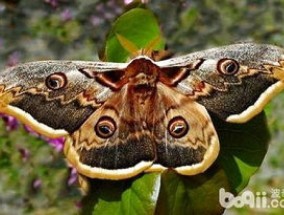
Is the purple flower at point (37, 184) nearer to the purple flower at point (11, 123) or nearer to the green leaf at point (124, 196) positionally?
the purple flower at point (11, 123)

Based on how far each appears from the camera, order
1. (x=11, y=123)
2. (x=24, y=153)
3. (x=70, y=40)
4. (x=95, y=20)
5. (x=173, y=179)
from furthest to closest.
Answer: (x=95, y=20)
(x=70, y=40)
(x=24, y=153)
(x=11, y=123)
(x=173, y=179)

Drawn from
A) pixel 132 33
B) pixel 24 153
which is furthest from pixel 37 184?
pixel 132 33

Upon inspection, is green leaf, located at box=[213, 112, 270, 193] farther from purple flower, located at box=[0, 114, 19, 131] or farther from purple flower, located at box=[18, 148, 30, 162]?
purple flower, located at box=[18, 148, 30, 162]

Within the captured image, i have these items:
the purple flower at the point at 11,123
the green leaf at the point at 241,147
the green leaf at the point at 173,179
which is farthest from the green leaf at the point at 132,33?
the purple flower at the point at 11,123

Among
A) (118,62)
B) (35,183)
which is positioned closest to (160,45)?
(118,62)

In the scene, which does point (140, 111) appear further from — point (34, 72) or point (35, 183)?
point (35, 183)

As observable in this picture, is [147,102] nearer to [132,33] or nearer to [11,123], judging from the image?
[132,33]
